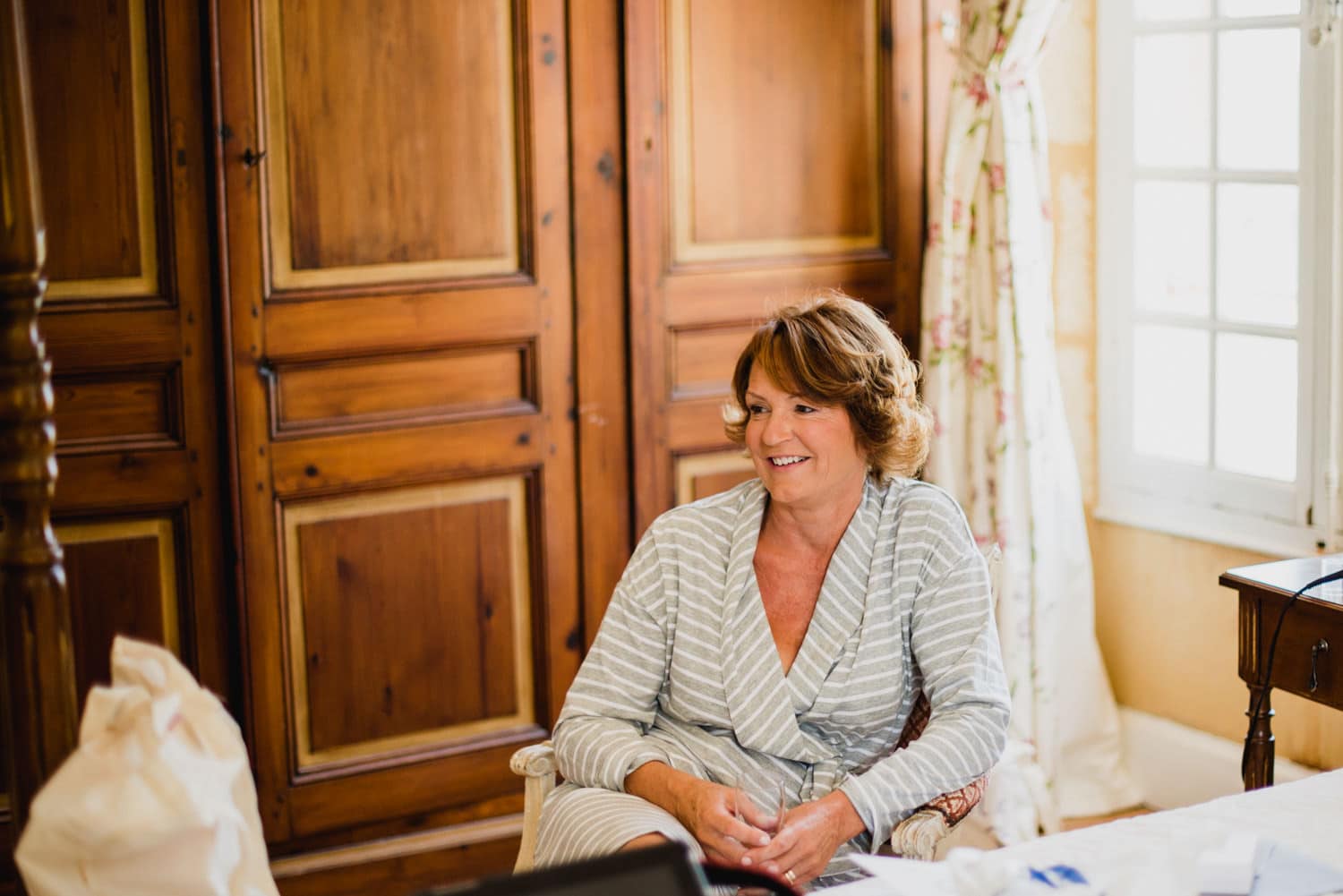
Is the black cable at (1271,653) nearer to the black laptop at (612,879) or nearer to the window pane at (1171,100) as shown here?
the window pane at (1171,100)

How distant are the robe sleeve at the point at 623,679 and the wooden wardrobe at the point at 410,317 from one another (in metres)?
1.00

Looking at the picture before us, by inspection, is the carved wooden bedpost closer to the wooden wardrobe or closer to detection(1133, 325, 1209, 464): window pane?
the wooden wardrobe

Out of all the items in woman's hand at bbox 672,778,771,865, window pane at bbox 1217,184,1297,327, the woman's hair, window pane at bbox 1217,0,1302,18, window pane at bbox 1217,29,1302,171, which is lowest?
woman's hand at bbox 672,778,771,865

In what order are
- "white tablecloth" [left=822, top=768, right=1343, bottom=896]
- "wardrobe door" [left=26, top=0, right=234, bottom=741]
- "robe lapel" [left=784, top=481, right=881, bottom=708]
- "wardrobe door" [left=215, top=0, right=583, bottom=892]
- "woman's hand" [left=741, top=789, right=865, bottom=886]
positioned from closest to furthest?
"white tablecloth" [left=822, top=768, right=1343, bottom=896], "woman's hand" [left=741, top=789, right=865, bottom=886], "robe lapel" [left=784, top=481, right=881, bottom=708], "wardrobe door" [left=26, top=0, right=234, bottom=741], "wardrobe door" [left=215, top=0, right=583, bottom=892]

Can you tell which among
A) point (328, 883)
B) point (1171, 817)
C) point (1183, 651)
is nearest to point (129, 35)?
point (328, 883)

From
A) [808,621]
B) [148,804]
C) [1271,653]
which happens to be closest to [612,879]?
[148,804]

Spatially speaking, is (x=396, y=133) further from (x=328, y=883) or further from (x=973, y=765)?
(x=973, y=765)

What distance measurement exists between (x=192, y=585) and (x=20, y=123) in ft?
5.28

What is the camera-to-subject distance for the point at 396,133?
3.01m

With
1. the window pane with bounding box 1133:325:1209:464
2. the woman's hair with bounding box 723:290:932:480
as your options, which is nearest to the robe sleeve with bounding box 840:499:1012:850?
the woman's hair with bounding box 723:290:932:480

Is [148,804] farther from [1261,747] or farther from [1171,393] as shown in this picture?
[1171,393]

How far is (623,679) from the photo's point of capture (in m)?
2.17

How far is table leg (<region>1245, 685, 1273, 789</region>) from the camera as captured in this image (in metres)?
2.41

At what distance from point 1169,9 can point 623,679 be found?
2146 millimetres
